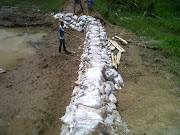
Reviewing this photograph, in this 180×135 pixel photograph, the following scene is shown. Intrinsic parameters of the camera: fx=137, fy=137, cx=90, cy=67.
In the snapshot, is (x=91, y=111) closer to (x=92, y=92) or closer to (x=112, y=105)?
(x=92, y=92)

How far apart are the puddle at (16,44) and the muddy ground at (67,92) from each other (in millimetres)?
402

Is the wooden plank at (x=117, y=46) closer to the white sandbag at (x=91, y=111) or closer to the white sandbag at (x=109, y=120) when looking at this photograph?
the white sandbag at (x=109, y=120)

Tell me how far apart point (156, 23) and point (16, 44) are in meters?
8.27

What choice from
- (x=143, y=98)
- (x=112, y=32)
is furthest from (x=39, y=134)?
(x=112, y=32)

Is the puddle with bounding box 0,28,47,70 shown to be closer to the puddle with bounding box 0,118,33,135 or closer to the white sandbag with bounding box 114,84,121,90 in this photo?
the puddle with bounding box 0,118,33,135

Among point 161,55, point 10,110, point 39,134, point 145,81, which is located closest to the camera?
point 39,134

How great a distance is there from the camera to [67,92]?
3.98m

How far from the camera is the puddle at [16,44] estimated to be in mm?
5281

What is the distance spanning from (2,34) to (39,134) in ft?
21.0

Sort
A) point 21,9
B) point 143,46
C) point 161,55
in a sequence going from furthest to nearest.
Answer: point 21,9, point 143,46, point 161,55

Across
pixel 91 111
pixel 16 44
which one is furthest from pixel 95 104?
pixel 16 44

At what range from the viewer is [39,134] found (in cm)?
289

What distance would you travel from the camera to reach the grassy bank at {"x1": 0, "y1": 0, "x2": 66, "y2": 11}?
10.4 meters

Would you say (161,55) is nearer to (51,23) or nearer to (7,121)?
(7,121)
